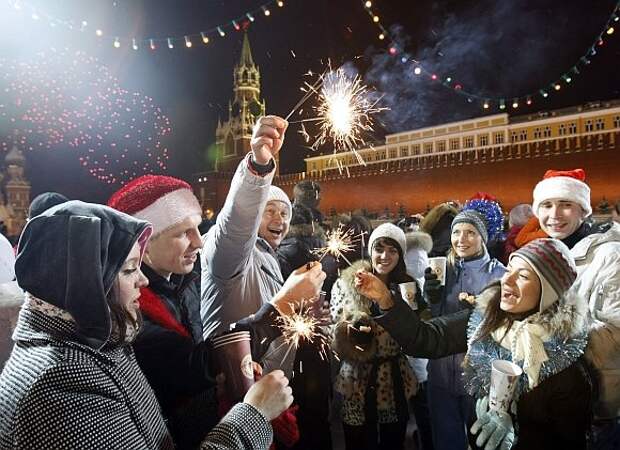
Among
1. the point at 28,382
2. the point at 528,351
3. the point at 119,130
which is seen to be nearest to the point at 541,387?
the point at 528,351

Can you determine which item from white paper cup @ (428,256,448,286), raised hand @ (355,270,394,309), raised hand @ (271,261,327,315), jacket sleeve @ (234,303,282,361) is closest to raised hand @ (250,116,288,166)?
raised hand @ (271,261,327,315)

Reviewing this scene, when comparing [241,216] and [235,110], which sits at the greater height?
[235,110]

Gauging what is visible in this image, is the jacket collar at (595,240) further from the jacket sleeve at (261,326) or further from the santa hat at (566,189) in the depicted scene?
the jacket sleeve at (261,326)

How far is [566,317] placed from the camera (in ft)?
5.58

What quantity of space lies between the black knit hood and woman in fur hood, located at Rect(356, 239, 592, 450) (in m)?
1.26

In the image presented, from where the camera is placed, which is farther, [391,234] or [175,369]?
[391,234]

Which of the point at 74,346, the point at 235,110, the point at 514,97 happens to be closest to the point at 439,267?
the point at 74,346

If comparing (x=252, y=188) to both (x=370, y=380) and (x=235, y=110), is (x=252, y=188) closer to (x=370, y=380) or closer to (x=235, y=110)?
(x=370, y=380)

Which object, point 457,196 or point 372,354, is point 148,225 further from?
point 457,196

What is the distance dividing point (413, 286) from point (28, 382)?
245cm

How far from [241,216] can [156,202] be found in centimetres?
32

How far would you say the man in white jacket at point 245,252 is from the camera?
62.7 inches

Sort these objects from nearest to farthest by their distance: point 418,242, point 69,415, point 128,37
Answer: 1. point 69,415
2. point 418,242
3. point 128,37

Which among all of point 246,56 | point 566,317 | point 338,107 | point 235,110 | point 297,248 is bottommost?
point 566,317
